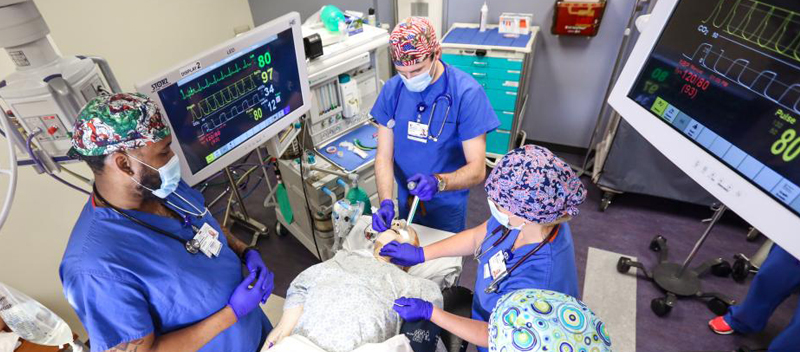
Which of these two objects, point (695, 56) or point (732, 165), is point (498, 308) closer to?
point (732, 165)

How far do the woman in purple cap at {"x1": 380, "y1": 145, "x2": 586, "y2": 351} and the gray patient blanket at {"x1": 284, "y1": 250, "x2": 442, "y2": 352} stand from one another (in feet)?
0.30

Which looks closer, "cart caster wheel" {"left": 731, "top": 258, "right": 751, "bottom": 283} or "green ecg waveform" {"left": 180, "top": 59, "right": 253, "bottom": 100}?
"green ecg waveform" {"left": 180, "top": 59, "right": 253, "bottom": 100}

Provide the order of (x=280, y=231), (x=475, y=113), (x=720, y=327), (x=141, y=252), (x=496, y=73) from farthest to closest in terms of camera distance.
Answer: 1. (x=496, y=73)
2. (x=280, y=231)
3. (x=720, y=327)
4. (x=475, y=113)
5. (x=141, y=252)

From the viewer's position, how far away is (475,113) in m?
1.70

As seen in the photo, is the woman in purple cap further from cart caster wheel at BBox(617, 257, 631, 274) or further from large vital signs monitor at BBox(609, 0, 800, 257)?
cart caster wheel at BBox(617, 257, 631, 274)

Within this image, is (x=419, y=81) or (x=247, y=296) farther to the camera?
(x=419, y=81)

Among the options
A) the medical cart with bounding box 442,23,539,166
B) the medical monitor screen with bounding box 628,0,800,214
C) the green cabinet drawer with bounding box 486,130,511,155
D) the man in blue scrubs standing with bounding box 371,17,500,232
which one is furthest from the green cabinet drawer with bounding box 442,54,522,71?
the medical monitor screen with bounding box 628,0,800,214

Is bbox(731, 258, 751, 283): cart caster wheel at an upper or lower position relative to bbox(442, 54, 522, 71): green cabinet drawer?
lower

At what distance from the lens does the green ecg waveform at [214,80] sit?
4.31 ft

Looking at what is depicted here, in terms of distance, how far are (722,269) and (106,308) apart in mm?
3122

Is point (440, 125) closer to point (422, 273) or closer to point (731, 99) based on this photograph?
point (422, 273)

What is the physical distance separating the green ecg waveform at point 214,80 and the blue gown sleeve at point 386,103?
60 cm

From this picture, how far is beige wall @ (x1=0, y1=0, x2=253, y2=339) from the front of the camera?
1907 mm

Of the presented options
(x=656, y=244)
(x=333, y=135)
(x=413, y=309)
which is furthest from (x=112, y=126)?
(x=656, y=244)
